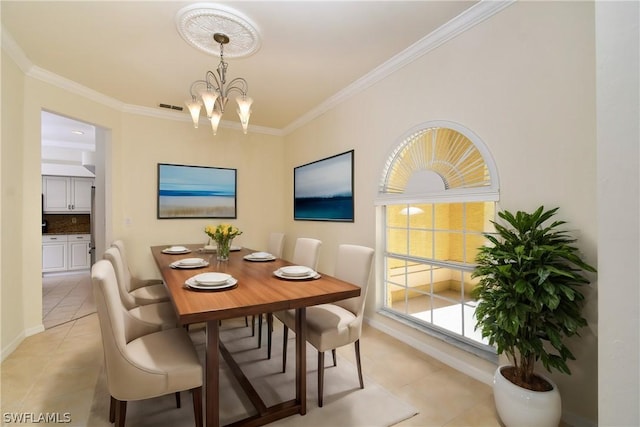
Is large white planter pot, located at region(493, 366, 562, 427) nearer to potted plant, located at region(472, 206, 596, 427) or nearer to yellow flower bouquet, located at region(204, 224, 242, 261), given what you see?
potted plant, located at region(472, 206, 596, 427)

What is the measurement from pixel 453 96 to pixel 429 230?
1.17 m

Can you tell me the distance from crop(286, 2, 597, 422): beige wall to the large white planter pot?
0.97 ft

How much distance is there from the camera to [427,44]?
246 cm

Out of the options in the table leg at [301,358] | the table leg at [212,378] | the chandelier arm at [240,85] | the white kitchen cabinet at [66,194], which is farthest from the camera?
the white kitchen cabinet at [66,194]

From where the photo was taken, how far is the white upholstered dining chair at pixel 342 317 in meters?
1.83

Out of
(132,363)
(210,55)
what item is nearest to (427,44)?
(210,55)

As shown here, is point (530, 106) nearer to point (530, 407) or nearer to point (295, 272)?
point (530, 407)

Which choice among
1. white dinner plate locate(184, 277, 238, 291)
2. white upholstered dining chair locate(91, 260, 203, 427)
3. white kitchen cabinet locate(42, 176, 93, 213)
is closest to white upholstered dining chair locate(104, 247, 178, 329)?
white upholstered dining chair locate(91, 260, 203, 427)

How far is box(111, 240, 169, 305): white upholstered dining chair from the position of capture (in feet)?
8.23

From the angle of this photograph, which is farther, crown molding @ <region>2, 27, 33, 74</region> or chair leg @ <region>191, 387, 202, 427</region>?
crown molding @ <region>2, 27, 33, 74</region>

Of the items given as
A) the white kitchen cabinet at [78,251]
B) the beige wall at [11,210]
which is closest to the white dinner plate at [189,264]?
Result: the beige wall at [11,210]

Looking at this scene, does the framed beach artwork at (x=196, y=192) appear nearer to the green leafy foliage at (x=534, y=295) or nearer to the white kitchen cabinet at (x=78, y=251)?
the white kitchen cabinet at (x=78, y=251)

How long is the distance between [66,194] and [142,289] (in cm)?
526

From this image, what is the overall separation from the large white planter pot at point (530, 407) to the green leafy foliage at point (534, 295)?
0.13 meters
